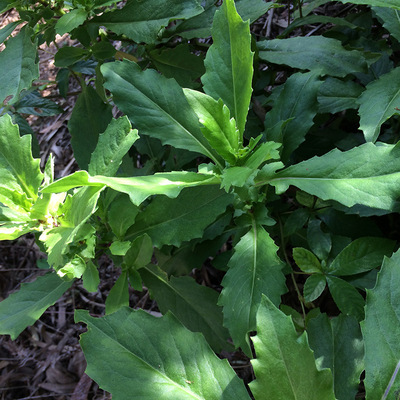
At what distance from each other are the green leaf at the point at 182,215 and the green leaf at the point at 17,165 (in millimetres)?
359

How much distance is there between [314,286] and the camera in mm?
1479

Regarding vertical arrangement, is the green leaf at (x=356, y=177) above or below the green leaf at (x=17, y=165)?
below

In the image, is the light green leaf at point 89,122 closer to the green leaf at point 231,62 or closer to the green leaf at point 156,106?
the green leaf at point 156,106

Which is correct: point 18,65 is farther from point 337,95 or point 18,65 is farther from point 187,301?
point 337,95

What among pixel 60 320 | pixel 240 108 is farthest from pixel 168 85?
pixel 60 320

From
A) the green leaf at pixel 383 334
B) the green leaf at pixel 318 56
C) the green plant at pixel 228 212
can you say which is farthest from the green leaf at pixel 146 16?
the green leaf at pixel 383 334

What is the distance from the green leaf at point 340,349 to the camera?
1193mm

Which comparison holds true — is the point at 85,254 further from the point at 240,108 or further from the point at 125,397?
the point at 240,108

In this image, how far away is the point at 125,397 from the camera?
1068 millimetres

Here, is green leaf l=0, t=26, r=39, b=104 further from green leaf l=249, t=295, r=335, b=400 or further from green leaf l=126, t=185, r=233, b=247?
green leaf l=249, t=295, r=335, b=400

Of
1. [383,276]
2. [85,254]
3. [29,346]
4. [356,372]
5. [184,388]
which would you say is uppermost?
[85,254]

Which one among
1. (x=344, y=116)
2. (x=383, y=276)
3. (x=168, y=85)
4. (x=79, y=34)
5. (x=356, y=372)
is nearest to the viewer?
(x=383, y=276)

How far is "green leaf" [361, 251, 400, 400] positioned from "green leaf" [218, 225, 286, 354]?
259 millimetres

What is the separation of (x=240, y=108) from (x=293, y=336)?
0.68m
